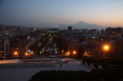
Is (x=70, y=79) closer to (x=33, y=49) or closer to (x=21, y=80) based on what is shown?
(x=21, y=80)

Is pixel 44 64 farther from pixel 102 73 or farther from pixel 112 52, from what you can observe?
pixel 112 52

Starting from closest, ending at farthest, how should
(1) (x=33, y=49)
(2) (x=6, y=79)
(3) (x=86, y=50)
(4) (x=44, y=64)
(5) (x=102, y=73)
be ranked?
(5) (x=102, y=73) → (2) (x=6, y=79) → (4) (x=44, y=64) → (3) (x=86, y=50) → (1) (x=33, y=49)

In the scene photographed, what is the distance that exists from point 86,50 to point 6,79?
24272mm

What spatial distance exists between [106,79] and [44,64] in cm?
537

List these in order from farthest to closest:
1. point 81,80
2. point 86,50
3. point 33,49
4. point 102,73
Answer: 1. point 33,49
2. point 86,50
3. point 102,73
4. point 81,80

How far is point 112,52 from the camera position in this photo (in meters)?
21.5

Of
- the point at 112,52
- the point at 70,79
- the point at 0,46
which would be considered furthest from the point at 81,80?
the point at 0,46

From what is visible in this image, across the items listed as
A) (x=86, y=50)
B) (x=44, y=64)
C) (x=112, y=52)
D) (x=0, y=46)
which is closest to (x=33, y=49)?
(x=0, y=46)

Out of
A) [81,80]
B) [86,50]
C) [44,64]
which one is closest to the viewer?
[81,80]

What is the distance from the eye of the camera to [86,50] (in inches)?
1110

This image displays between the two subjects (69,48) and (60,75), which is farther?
(69,48)

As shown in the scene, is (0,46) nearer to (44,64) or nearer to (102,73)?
(44,64)

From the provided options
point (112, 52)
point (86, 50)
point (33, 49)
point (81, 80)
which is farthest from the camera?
point (33, 49)

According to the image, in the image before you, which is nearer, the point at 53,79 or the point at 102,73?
the point at 53,79
